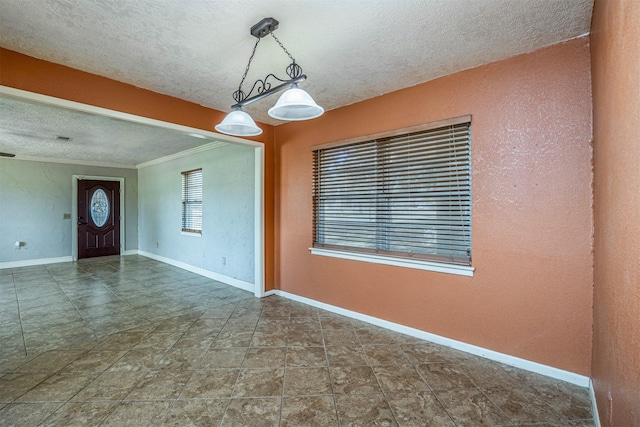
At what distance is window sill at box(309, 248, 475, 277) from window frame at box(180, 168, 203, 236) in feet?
10.6

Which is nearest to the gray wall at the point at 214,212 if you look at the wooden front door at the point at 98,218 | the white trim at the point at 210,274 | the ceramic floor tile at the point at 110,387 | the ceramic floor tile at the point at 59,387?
the white trim at the point at 210,274

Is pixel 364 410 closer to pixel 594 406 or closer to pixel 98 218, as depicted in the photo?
pixel 594 406

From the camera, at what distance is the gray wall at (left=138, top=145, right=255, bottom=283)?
4.60m

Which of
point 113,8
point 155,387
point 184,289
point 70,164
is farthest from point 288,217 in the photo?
point 70,164

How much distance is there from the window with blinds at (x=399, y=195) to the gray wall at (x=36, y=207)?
684 cm

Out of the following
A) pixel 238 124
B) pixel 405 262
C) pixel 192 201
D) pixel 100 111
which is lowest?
pixel 405 262

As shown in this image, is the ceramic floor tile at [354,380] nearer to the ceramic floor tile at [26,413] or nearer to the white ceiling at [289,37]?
the ceramic floor tile at [26,413]

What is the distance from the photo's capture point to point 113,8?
1720 mm

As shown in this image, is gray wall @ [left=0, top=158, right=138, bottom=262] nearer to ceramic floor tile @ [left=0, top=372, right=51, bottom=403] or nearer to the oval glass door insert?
the oval glass door insert

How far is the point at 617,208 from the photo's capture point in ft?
4.09

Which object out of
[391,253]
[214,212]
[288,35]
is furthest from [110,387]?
[214,212]

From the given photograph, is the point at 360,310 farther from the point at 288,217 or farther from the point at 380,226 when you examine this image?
the point at 288,217

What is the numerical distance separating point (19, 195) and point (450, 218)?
8.67 m

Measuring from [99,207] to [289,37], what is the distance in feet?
25.5
